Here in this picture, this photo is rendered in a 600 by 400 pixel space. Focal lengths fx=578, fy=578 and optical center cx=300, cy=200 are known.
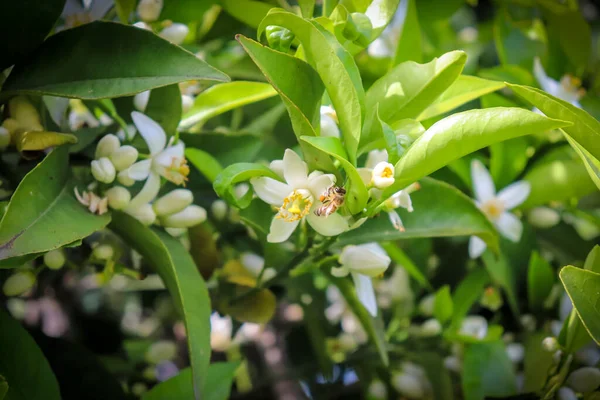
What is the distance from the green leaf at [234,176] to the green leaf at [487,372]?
0.49 metres

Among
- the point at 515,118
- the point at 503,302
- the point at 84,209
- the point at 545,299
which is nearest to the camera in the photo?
the point at 515,118

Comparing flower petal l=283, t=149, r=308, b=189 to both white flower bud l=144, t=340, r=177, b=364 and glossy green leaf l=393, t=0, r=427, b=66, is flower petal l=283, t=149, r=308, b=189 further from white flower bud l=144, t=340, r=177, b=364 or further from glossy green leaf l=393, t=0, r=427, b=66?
white flower bud l=144, t=340, r=177, b=364

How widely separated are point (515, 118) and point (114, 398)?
612 mm

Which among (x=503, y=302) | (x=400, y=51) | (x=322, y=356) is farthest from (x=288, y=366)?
(x=400, y=51)

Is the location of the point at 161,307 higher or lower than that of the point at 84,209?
lower

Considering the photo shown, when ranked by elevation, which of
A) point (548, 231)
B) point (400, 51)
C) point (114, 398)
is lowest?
point (114, 398)

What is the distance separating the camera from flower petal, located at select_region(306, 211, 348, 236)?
1.95 ft

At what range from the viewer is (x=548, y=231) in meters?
1.06

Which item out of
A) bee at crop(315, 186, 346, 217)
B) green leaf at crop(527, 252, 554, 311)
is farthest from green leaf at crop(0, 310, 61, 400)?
green leaf at crop(527, 252, 554, 311)

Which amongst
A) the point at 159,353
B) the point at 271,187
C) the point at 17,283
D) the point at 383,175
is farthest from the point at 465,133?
the point at 159,353

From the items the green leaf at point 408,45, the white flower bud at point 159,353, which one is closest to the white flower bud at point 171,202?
the green leaf at point 408,45

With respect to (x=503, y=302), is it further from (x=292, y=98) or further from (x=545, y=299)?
(x=292, y=98)

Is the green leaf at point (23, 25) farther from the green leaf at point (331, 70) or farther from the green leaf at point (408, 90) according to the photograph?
the green leaf at point (408, 90)

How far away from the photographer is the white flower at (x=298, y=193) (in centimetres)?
59
